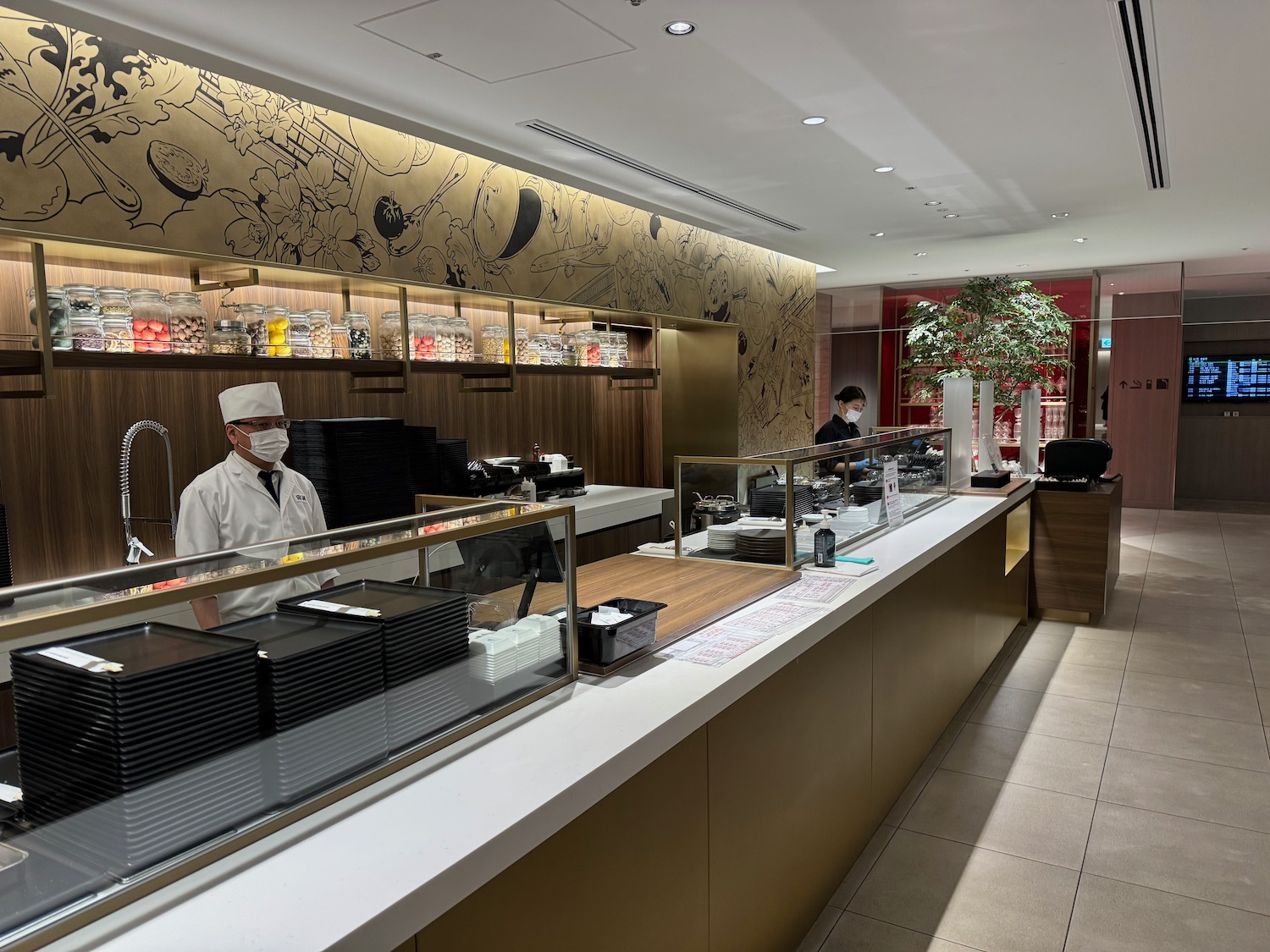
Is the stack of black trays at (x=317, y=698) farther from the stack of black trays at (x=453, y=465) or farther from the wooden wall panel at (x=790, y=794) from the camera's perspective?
the stack of black trays at (x=453, y=465)

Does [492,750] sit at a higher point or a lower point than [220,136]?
lower

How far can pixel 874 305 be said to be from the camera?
10.9 metres

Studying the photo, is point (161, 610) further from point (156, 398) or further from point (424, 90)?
point (424, 90)

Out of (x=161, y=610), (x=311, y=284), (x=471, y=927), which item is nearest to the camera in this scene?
(x=161, y=610)

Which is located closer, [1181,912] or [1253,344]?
[1181,912]

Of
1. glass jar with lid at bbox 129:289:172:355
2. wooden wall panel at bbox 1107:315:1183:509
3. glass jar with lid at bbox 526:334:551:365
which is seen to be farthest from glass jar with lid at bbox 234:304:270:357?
wooden wall panel at bbox 1107:315:1183:509

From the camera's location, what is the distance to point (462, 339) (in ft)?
14.4

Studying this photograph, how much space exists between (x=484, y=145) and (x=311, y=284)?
1.13 meters

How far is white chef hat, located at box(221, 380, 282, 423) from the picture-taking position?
9.21 feet

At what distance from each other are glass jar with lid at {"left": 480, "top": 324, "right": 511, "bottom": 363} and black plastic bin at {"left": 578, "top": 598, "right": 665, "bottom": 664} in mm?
2759

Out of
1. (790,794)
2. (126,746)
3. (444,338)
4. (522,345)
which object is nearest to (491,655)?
(126,746)

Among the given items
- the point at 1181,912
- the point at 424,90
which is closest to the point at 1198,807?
the point at 1181,912

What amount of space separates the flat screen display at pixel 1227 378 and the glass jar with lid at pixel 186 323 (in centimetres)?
1196

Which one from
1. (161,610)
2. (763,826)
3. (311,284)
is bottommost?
(763,826)
